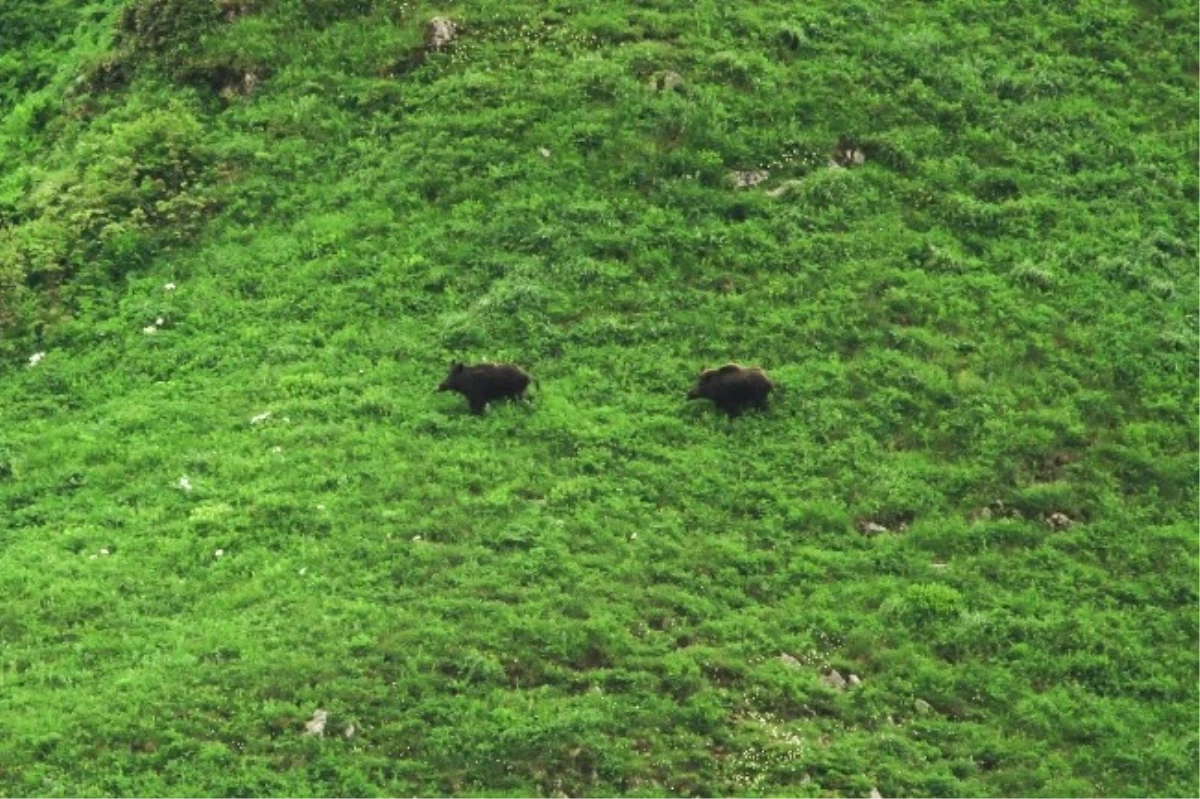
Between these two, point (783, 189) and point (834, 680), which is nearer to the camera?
point (834, 680)

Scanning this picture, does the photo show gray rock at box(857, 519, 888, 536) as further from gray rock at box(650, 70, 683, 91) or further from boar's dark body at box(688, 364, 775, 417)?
gray rock at box(650, 70, 683, 91)

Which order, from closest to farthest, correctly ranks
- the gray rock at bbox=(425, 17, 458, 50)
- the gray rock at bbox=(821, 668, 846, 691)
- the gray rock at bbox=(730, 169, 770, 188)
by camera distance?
the gray rock at bbox=(821, 668, 846, 691), the gray rock at bbox=(730, 169, 770, 188), the gray rock at bbox=(425, 17, 458, 50)

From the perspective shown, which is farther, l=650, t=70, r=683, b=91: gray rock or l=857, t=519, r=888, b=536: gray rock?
l=650, t=70, r=683, b=91: gray rock

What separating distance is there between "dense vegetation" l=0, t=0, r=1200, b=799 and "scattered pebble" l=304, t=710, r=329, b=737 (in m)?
0.04

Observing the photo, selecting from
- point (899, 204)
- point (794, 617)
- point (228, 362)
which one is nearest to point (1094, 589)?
point (794, 617)

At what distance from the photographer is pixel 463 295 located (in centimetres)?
2503

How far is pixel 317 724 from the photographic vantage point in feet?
58.6

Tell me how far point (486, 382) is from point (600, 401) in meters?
1.72

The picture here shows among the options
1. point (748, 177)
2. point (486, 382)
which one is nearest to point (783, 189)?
point (748, 177)

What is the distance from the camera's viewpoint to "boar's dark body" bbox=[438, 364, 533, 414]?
2278 cm

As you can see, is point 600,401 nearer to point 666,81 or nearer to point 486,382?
point 486,382

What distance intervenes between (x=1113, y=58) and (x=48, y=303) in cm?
2022

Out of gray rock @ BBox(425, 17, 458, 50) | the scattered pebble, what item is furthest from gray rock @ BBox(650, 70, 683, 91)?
the scattered pebble

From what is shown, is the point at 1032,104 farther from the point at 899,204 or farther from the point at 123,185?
the point at 123,185
